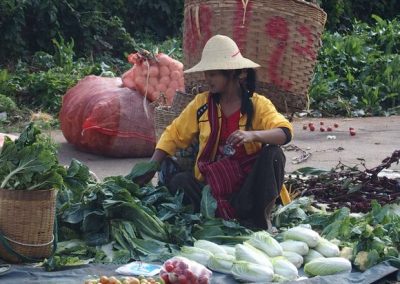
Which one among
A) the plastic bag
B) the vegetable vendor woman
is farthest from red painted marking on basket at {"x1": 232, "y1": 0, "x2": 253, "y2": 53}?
the plastic bag

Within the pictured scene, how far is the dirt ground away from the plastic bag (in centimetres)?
349

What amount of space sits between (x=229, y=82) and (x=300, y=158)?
2.89m

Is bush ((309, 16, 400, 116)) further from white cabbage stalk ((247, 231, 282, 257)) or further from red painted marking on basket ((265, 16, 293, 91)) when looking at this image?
white cabbage stalk ((247, 231, 282, 257))

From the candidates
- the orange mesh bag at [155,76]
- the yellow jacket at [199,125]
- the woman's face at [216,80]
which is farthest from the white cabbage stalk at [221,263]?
the orange mesh bag at [155,76]

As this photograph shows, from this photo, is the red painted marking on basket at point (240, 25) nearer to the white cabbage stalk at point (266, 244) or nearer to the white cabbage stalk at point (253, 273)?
the white cabbage stalk at point (266, 244)

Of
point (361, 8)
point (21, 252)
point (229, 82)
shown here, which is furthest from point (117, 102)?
point (361, 8)

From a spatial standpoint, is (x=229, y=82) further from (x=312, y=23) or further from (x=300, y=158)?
(x=300, y=158)

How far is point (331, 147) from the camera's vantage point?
9.26 meters

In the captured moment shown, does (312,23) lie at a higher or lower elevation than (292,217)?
higher

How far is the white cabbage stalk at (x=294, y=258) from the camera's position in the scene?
16.0 feet

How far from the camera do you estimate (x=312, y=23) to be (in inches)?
269

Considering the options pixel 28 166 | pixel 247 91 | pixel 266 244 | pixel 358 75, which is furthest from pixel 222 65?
pixel 358 75

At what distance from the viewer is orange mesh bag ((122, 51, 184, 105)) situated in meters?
8.52

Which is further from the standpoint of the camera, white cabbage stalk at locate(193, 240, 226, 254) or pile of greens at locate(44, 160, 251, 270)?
pile of greens at locate(44, 160, 251, 270)
